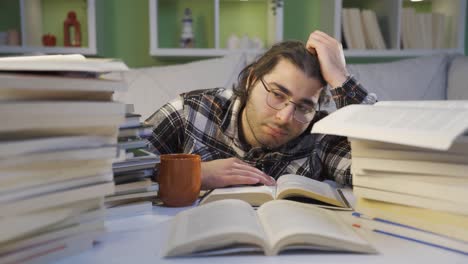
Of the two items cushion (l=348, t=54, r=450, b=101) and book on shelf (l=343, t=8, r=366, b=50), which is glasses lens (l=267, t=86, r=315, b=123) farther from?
book on shelf (l=343, t=8, r=366, b=50)

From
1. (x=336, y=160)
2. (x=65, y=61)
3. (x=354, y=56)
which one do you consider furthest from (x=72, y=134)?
(x=354, y=56)

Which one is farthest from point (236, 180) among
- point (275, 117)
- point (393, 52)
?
point (393, 52)

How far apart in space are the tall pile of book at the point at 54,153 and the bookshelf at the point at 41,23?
6.05 ft

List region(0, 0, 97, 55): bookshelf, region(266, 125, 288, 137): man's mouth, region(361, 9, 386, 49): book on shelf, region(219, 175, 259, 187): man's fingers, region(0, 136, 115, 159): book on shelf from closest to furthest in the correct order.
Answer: region(0, 136, 115, 159): book on shelf → region(219, 175, 259, 187): man's fingers → region(266, 125, 288, 137): man's mouth → region(0, 0, 97, 55): bookshelf → region(361, 9, 386, 49): book on shelf

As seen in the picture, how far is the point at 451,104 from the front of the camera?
0.75 m

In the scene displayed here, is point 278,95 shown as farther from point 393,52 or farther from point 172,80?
point 393,52

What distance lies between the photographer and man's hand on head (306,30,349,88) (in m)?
1.40

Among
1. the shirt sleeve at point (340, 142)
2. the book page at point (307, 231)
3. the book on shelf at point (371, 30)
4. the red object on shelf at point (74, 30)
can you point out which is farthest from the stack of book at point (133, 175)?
the book on shelf at point (371, 30)

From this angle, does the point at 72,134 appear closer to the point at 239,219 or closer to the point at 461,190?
the point at 239,219

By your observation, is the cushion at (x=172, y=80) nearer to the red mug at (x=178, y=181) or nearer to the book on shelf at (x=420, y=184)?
the red mug at (x=178, y=181)

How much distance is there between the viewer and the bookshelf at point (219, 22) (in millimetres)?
2572

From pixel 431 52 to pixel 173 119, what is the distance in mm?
1729

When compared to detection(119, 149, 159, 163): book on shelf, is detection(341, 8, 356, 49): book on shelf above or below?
above

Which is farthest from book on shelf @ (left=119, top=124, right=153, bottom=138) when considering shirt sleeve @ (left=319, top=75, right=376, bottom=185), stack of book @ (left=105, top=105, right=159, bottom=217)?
shirt sleeve @ (left=319, top=75, right=376, bottom=185)
